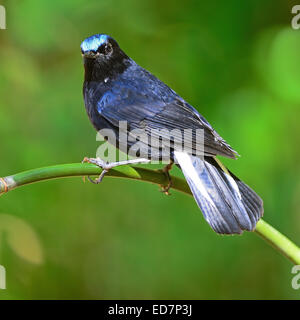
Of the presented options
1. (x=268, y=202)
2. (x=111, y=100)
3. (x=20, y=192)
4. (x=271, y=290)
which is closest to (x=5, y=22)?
(x=20, y=192)

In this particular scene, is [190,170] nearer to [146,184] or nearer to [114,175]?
[114,175]

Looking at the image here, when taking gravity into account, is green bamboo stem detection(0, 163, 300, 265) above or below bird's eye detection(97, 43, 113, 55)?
below

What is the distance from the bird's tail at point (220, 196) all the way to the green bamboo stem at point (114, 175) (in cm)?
13

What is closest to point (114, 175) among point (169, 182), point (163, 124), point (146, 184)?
point (169, 182)

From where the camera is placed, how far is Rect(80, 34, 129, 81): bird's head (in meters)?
2.98

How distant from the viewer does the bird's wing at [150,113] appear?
281cm

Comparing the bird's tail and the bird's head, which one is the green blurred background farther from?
the bird's tail

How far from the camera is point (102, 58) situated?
3076 mm

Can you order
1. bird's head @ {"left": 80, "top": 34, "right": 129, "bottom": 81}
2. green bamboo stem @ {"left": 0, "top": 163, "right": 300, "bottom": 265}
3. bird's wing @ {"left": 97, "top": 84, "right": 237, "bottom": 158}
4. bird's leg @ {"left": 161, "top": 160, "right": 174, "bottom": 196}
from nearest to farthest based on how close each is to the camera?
green bamboo stem @ {"left": 0, "top": 163, "right": 300, "bottom": 265}, bird's leg @ {"left": 161, "top": 160, "right": 174, "bottom": 196}, bird's wing @ {"left": 97, "top": 84, "right": 237, "bottom": 158}, bird's head @ {"left": 80, "top": 34, "right": 129, "bottom": 81}

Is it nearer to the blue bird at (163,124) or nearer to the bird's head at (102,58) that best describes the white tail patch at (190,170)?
the blue bird at (163,124)

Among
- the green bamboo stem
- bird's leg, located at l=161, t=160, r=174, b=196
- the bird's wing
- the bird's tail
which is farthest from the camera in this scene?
the bird's wing

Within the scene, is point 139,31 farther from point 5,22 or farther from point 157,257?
point 157,257

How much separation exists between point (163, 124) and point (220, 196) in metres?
0.54

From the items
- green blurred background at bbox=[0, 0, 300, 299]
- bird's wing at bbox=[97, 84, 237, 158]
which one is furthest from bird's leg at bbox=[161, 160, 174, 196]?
green blurred background at bbox=[0, 0, 300, 299]
